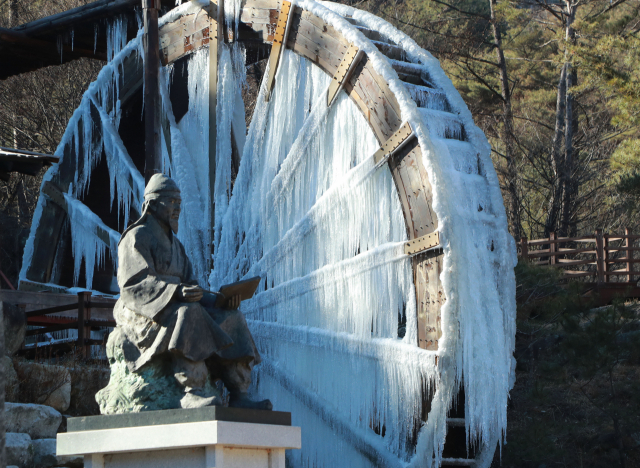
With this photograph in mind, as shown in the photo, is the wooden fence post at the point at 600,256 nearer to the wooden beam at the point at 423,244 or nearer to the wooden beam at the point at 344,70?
the wooden beam at the point at 344,70

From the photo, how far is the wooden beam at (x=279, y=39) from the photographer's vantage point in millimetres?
9223

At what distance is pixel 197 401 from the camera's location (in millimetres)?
4469

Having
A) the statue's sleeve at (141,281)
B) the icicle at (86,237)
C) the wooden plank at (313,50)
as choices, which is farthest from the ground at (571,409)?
the statue's sleeve at (141,281)

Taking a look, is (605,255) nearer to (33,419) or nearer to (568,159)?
(568,159)

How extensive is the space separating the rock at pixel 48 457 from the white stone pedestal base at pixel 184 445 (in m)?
2.27

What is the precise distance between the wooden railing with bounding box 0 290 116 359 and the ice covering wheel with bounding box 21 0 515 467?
1.22m

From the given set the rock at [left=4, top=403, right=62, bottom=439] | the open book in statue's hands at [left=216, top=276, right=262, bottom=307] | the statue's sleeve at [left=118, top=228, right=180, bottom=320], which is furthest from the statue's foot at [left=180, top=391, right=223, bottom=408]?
the rock at [left=4, top=403, right=62, bottom=439]

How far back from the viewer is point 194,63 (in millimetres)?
10359

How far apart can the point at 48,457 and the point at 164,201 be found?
2.87m

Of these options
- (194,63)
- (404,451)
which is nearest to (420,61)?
(194,63)

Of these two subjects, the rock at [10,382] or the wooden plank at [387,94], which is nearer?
the rock at [10,382]

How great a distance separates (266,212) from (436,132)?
257cm

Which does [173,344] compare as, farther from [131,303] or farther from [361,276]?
[361,276]

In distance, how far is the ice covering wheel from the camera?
6828mm
